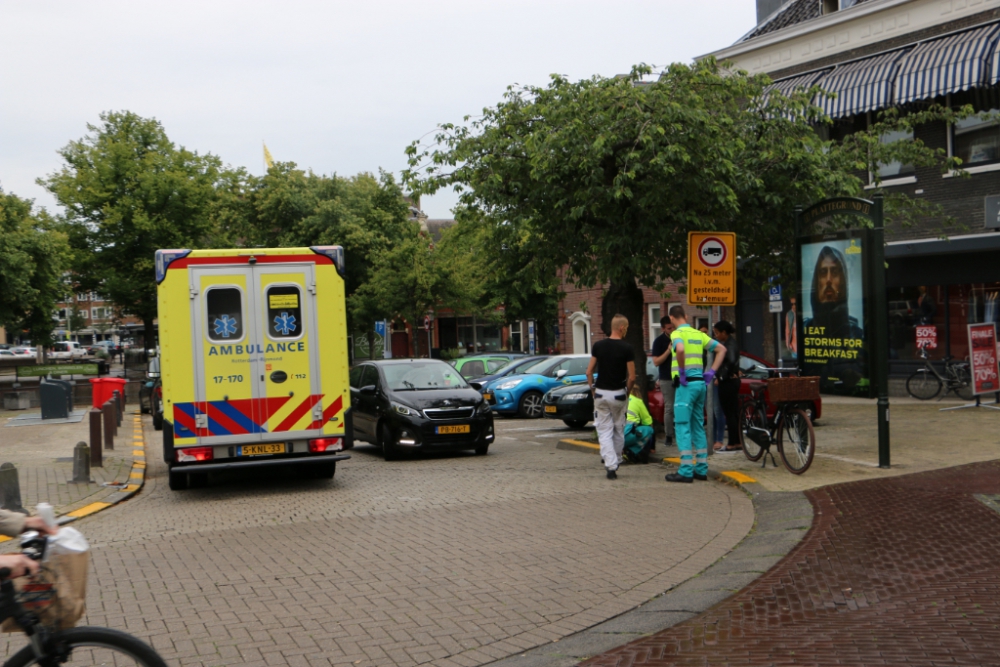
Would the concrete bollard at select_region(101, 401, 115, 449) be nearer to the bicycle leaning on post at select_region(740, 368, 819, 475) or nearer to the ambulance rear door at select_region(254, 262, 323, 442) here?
the ambulance rear door at select_region(254, 262, 323, 442)

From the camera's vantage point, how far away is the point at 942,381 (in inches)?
806

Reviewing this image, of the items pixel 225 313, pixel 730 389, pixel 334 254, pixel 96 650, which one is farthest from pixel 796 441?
pixel 96 650

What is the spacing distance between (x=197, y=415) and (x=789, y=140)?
8819mm

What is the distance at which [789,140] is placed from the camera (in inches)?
556

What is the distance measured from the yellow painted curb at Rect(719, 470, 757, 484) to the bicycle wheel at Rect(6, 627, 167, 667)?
25.9 feet

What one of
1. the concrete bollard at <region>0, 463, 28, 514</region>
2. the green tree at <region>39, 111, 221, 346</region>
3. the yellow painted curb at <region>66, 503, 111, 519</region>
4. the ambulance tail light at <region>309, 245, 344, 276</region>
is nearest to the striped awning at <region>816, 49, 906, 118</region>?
the ambulance tail light at <region>309, 245, 344, 276</region>

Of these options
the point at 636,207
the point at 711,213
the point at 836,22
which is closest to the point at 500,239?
the point at 636,207

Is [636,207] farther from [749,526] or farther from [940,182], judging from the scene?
[940,182]

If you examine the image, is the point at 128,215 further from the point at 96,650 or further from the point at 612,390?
the point at 96,650

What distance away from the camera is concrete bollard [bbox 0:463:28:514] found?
10133 mm

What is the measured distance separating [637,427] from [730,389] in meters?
1.39

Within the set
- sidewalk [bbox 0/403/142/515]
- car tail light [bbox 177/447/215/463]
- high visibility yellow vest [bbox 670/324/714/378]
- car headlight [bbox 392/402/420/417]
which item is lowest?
sidewalk [bbox 0/403/142/515]

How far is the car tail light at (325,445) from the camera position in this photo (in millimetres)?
11453

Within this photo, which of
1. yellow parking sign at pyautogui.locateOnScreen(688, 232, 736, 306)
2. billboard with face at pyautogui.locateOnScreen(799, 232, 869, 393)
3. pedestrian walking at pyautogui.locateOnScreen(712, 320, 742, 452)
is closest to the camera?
billboard with face at pyautogui.locateOnScreen(799, 232, 869, 393)
